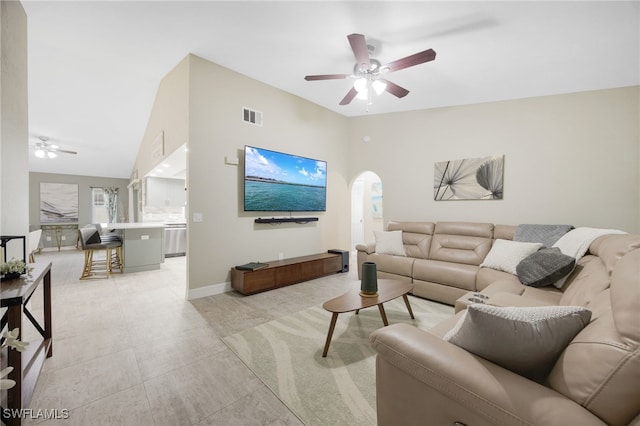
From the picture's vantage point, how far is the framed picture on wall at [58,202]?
7.77 m

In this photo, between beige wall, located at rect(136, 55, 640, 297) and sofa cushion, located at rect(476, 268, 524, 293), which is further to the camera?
beige wall, located at rect(136, 55, 640, 297)

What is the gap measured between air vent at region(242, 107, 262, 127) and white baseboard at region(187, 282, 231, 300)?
2461 mm

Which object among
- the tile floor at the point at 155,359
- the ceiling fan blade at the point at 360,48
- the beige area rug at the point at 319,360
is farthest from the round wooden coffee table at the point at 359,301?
the ceiling fan blade at the point at 360,48

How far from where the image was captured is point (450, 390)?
36.0 inches

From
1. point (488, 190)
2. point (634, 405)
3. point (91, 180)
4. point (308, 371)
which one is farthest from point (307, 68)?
point (91, 180)

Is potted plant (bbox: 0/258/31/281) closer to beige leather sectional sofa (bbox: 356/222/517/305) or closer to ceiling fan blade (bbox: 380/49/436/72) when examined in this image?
ceiling fan blade (bbox: 380/49/436/72)

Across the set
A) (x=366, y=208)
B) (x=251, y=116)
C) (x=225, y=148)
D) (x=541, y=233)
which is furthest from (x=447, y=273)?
(x=366, y=208)

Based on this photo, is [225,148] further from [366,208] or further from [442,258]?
[366,208]

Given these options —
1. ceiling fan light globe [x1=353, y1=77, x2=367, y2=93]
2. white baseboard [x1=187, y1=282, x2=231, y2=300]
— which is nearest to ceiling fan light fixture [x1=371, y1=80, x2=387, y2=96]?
ceiling fan light globe [x1=353, y1=77, x2=367, y2=93]

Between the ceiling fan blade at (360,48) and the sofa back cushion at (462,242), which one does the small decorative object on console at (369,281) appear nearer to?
→ the sofa back cushion at (462,242)

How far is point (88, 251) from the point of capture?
427 cm

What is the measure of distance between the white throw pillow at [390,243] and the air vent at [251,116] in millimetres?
2637

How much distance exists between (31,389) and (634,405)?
2.67 metres

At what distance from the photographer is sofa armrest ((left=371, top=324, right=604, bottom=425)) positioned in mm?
761
